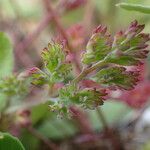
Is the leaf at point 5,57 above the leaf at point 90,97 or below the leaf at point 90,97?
above

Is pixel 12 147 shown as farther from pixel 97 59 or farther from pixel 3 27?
pixel 3 27

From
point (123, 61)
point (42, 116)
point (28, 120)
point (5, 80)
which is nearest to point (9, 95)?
point (5, 80)

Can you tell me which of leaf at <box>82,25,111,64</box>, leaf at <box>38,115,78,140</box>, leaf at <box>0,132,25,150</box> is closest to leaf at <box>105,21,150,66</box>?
leaf at <box>82,25,111,64</box>

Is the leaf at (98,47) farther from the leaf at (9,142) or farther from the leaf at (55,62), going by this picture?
the leaf at (9,142)

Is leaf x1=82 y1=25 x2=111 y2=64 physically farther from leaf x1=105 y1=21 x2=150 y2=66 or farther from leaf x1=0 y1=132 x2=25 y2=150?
leaf x1=0 y1=132 x2=25 y2=150

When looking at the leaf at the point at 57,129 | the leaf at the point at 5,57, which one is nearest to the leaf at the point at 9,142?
the leaf at the point at 5,57

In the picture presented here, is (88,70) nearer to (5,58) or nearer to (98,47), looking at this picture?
(98,47)
